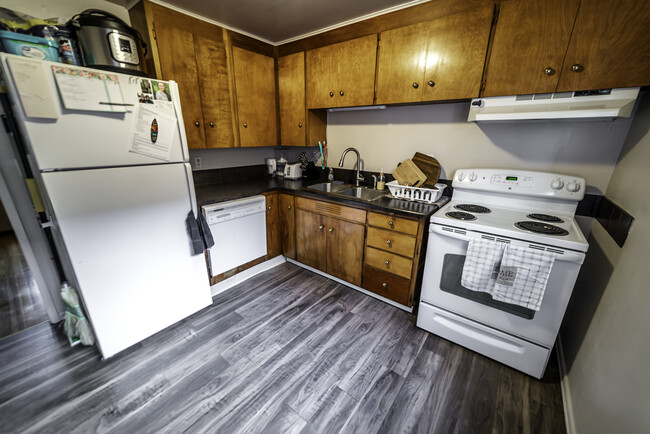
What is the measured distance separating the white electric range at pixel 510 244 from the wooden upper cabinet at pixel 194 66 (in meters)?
2.05

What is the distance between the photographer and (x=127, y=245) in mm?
1559

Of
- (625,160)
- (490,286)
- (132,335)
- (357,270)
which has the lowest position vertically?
(132,335)

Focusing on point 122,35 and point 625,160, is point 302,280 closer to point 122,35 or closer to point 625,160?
point 122,35

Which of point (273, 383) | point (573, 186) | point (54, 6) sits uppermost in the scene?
point (54, 6)

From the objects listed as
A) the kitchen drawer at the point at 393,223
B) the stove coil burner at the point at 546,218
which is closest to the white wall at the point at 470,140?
the stove coil burner at the point at 546,218

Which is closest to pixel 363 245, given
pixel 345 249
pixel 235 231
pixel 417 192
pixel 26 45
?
pixel 345 249

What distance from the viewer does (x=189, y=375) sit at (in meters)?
1.52

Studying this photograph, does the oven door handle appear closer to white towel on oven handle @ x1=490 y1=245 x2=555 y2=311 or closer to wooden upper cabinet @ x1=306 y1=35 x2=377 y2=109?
white towel on oven handle @ x1=490 y1=245 x2=555 y2=311

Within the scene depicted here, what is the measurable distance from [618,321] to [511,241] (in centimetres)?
50

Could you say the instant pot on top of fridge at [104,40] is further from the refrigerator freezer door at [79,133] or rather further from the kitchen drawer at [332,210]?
the kitchen drawer at [332,210]

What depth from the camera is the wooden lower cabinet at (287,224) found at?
259cm

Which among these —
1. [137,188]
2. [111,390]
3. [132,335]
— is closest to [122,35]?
[137,188]

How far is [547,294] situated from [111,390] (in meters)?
2.51

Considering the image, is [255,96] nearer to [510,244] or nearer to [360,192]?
[360,192]
